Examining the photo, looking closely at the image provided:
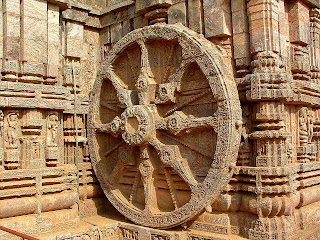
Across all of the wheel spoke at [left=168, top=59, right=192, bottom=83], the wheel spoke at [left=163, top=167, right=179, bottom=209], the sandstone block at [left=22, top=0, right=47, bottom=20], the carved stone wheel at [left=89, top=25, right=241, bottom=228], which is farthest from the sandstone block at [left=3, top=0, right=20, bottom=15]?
the wheel spoke at [left=163, top=167, right=179, bottom=209]

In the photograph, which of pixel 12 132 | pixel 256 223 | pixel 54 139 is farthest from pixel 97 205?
pixel 256 223

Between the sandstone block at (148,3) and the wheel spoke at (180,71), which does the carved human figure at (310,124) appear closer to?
the wheel spoke at (180,71)

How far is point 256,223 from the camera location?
6188 mm

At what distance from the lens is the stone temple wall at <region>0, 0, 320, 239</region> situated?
6.31 m

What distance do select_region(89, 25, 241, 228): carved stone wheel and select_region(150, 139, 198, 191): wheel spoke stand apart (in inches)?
0.7

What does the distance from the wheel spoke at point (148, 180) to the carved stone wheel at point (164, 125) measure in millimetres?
18

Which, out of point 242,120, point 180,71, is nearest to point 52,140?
point 180,71

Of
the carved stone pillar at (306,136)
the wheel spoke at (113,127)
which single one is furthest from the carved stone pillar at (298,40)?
the wheel spoke at (113,127)

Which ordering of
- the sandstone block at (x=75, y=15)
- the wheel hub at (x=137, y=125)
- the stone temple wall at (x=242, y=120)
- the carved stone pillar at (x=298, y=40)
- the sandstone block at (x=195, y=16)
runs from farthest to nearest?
1. the sandstone block at (x=75, y=15)
2. the carved stone pillar at (x=298, y=40)
3. the sandstone block at (x=195, y=16)
4. the wheel hub at (x=137, y=125)
5. the stone temple wall at (x=242, y=120)

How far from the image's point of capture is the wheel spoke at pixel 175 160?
6.50 meters

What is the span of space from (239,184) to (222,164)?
0.73 metres

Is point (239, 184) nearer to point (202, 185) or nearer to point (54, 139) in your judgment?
point (202, 185)

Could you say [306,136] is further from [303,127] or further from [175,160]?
[175,160]

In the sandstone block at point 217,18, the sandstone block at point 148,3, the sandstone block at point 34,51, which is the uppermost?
the sandstone block at point 148,3
